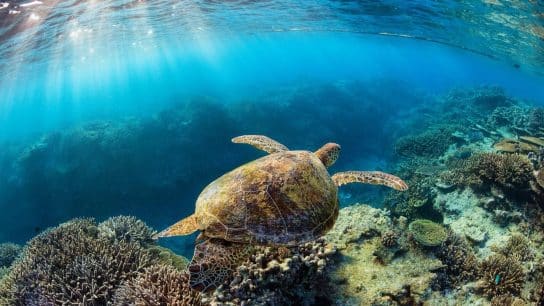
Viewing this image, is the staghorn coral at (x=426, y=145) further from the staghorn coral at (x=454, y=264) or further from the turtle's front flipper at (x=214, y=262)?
the turtle's front flipper at (x=214, y=262)

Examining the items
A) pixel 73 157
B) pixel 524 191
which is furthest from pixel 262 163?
pixel 73 157

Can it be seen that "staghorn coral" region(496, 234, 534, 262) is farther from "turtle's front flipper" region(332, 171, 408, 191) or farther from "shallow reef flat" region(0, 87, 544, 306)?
"turtle's front flipper" region(332, 171, 408, 191)

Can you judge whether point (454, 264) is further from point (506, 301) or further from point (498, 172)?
point (498, 172)

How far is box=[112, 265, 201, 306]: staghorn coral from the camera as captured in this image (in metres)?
4.39

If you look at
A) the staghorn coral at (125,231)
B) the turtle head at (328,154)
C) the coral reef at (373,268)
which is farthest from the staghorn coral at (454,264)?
the staghorn coral at (125,231)

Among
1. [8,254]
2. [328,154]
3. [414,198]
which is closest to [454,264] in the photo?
[328,154]

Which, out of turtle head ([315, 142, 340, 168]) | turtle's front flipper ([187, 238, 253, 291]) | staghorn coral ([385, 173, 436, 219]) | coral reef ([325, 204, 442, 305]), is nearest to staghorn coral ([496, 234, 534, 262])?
coral reef ([325, 204, 442, 305])

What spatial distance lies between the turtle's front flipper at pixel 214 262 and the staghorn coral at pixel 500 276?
461 centimetres

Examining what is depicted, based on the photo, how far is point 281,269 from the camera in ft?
14.6

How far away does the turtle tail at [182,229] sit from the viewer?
4.21 meters

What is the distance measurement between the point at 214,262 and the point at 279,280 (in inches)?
44.2

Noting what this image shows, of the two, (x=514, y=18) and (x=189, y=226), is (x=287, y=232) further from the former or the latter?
(x=514, y=18)

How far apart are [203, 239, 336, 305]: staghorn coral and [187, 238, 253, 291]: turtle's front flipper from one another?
0.26 m

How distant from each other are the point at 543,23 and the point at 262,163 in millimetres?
21896
